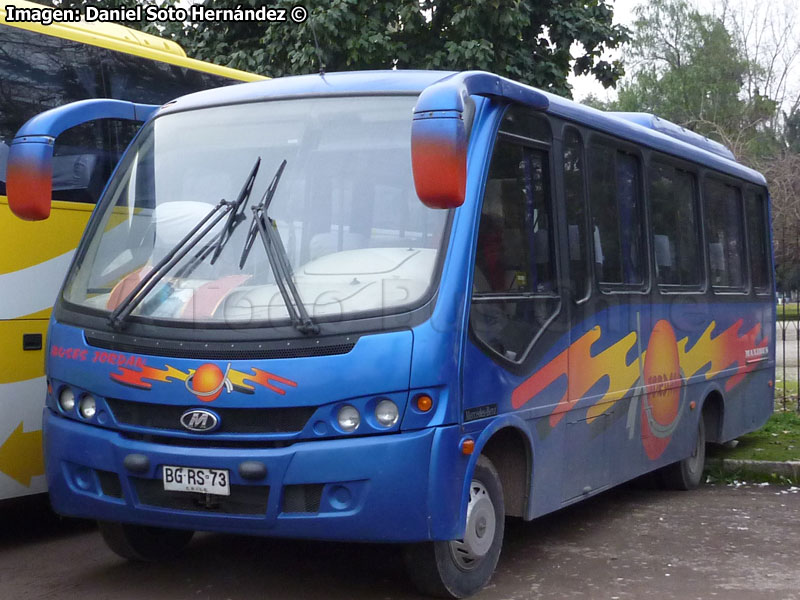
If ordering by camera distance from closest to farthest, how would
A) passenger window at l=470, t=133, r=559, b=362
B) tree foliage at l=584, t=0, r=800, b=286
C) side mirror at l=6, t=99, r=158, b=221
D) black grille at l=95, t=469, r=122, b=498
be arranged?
black grille at l=95, t=469, r=122, b=498 → passenger window at l=470, t=133, r=559, b=362 → side mirror at l=6, t=99, r=158, b=221 → tree foliage at l=584, t=0, r=800, b=286

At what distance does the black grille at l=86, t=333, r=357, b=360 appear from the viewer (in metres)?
5.67

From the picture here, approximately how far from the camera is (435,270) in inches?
232

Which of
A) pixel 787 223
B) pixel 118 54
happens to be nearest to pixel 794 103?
pixel 787 223

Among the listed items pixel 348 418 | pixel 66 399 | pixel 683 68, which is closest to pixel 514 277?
pixel 348 418

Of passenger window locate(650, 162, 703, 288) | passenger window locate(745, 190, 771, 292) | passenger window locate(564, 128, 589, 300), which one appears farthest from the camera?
passenger window locate(745, 190, 771, 292)

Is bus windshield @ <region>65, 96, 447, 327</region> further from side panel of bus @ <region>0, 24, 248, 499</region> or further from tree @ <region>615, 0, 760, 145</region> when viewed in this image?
tree @ <region>615, 0, 760, 145</region>

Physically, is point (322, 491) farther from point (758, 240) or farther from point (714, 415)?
point (758, 240)

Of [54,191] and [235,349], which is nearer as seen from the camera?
[235,349]

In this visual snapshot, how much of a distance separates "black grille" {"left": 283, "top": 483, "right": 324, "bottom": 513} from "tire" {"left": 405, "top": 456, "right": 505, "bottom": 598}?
587 millimetres

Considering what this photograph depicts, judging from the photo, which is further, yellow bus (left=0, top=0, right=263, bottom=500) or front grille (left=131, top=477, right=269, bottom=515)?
yellow bus (left=0, top=0, right=263, bottom=500)

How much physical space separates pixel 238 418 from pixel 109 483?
34.1 inches

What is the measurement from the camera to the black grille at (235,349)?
223 inches

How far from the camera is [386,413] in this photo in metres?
5.62

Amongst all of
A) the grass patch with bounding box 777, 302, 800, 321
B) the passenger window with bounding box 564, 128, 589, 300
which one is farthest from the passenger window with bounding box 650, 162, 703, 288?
the grass patch with bounding box 777, 302, 800, 321
